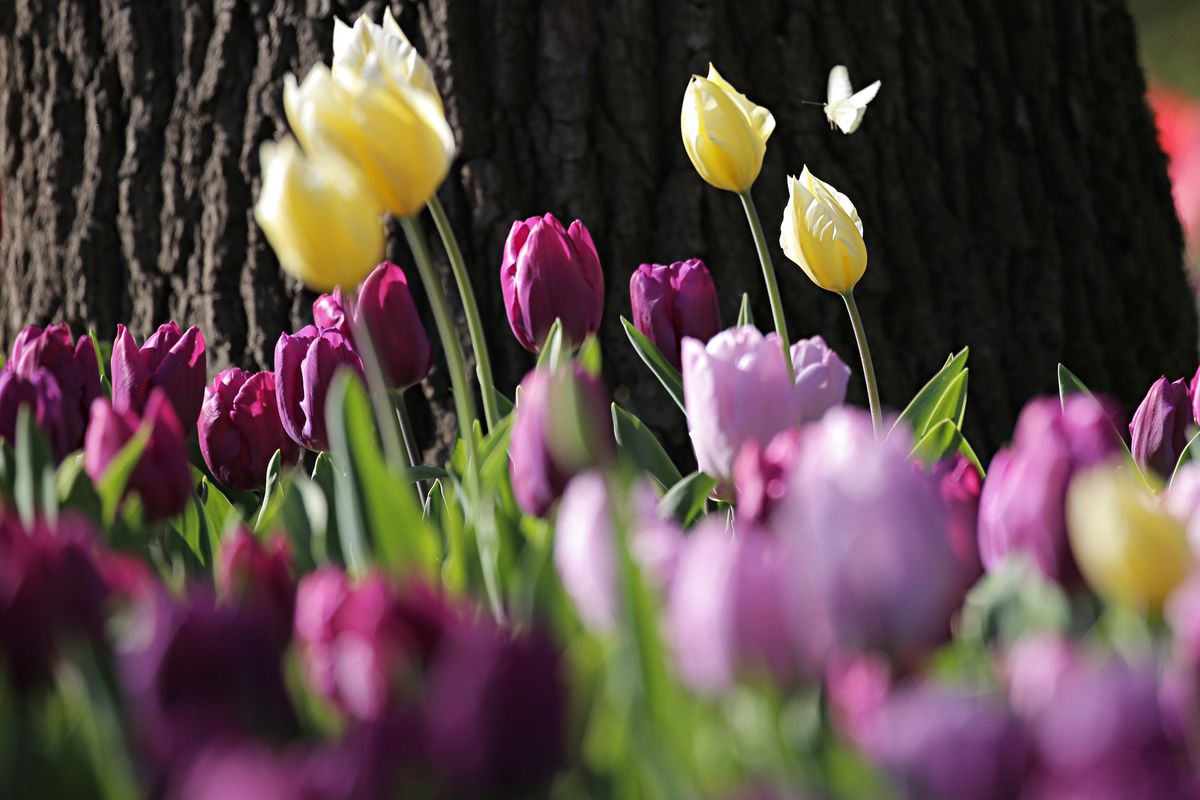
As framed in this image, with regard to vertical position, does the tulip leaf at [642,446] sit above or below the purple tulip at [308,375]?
below

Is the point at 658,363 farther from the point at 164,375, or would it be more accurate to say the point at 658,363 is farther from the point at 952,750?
the point at 952,750

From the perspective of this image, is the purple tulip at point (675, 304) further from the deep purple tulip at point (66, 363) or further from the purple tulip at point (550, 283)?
the deep purple tulip at point (66, 363)

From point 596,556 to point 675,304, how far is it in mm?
612

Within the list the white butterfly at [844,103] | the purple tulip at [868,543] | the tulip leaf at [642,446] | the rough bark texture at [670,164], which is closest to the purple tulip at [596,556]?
the purple tulip at [868,543]

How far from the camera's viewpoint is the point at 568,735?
50 centimetres

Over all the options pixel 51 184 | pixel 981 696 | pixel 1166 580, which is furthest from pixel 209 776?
pixel 51 184

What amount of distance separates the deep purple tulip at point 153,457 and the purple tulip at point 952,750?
491 millimetres

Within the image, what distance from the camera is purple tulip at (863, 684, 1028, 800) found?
44 cm

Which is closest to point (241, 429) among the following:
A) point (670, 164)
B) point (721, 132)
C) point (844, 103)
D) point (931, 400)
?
point (721, 132)

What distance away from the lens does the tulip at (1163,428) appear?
1.07 m

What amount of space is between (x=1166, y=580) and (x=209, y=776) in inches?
13.4

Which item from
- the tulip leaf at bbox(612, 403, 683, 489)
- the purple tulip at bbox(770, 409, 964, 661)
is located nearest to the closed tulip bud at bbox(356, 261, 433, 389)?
the tulip leaf at bbox(612, 403, 683, 489)

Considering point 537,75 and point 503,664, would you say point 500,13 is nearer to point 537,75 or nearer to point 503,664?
point 537,75

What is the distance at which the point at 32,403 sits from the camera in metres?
0.96
